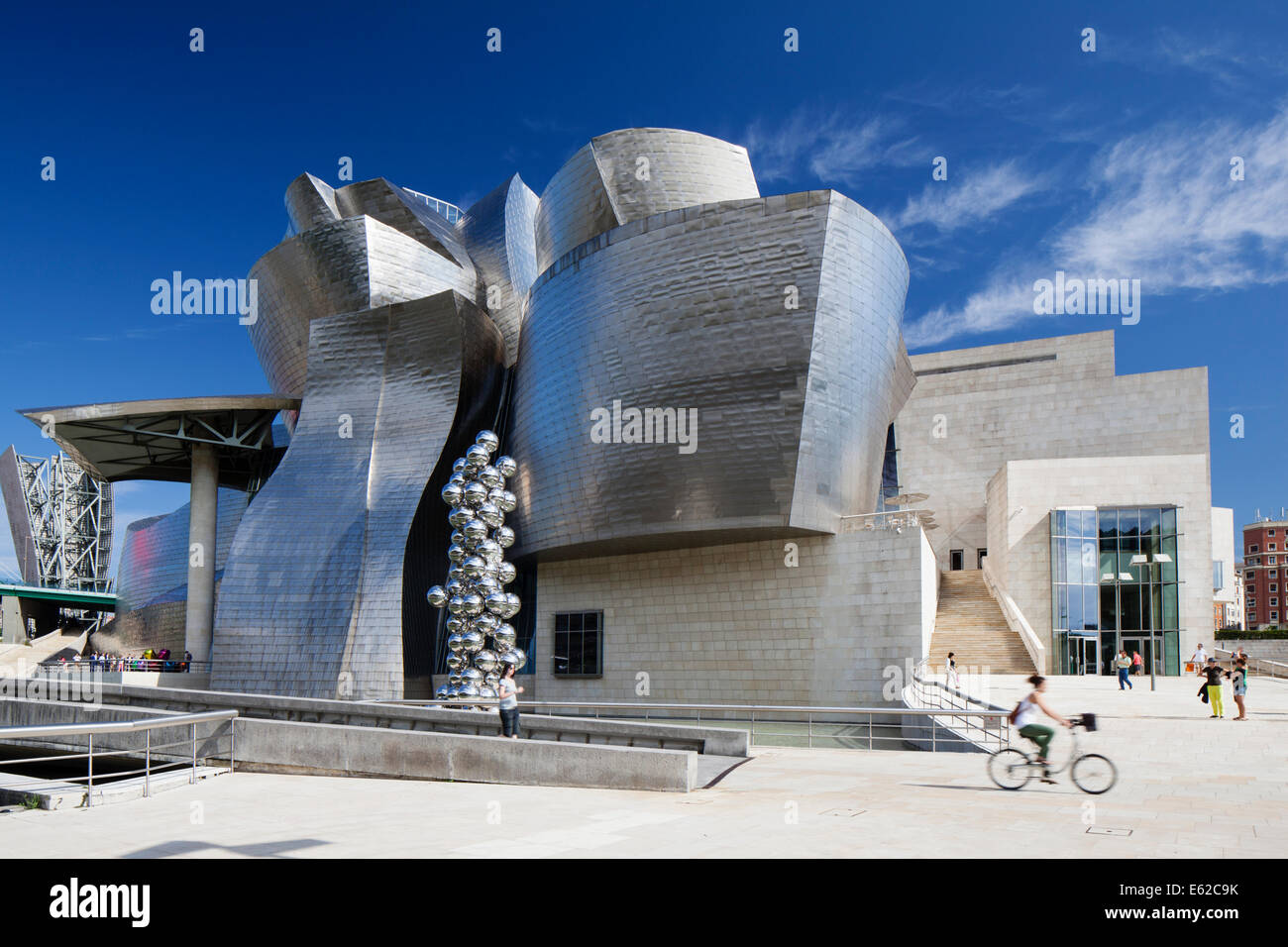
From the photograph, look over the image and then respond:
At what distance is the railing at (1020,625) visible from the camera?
31828 mm

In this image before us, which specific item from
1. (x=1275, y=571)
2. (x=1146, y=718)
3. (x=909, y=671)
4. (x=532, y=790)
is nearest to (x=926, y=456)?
(x=909, y=671)

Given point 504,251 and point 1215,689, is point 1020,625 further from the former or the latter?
point 504,251

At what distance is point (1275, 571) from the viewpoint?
121 meters

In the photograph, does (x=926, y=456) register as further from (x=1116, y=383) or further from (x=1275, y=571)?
(x=1275, y=571)

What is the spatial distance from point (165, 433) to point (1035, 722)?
3540 centimetres

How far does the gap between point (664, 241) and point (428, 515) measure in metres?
12.7

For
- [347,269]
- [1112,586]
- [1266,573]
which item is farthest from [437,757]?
[1266,573]

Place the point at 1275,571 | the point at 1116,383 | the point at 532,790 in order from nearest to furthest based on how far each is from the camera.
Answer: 1. the point at 532,790
2. the point at 1116,383
3. the point at 1275,571

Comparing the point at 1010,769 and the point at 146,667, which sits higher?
the point at 1010,769

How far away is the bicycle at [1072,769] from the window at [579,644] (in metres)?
20.9

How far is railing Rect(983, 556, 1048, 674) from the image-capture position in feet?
104

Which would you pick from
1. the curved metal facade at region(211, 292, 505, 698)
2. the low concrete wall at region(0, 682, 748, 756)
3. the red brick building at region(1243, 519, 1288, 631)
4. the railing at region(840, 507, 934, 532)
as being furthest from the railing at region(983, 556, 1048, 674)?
the red brick building at region(1243, 519, 1288, 631)

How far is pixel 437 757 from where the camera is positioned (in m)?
12.3
